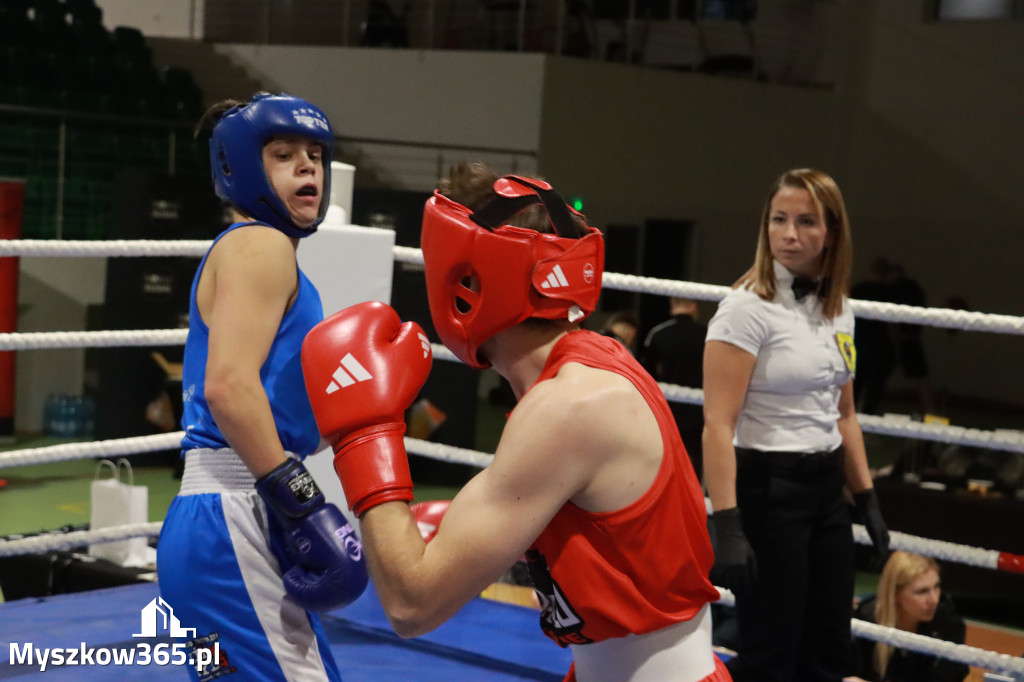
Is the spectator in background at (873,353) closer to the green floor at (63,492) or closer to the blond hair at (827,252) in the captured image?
the green floor at (63,492)

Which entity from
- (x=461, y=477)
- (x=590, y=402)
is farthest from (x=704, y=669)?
(x=461, y=477)

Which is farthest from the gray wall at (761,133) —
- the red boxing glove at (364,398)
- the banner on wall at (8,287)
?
the red boxing glove at (364,398)

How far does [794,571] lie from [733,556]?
0.15m

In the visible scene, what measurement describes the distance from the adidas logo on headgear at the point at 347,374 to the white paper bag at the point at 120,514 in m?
2.37

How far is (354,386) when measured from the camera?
133cm

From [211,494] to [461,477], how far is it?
5837 millimetres

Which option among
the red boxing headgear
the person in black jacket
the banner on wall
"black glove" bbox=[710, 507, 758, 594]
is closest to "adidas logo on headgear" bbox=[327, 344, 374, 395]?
the red boxing headgear

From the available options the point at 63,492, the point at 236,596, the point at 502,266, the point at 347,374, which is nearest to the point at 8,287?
the point at 63,492

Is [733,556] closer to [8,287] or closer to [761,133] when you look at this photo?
[8,287]

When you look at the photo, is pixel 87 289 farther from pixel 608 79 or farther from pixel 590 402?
pixel 590 402

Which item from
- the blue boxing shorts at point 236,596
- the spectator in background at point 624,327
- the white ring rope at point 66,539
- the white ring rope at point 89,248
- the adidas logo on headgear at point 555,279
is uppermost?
the adidas logo on headgear at point 555,279

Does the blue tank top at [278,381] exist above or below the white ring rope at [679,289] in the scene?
below

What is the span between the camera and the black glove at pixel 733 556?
2.23m

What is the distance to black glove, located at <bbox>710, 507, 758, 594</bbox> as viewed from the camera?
7.30ft
